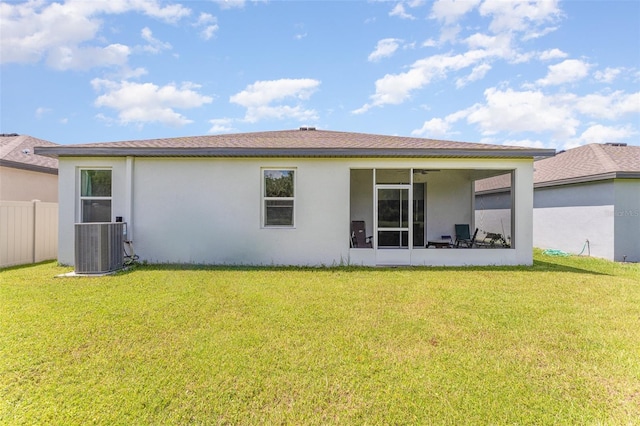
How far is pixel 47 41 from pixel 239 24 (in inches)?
241

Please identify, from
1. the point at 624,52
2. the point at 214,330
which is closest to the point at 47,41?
the point at 214,330

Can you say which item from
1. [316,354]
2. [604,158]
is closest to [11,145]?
[316,354]

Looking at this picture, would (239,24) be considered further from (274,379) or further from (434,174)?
(274,379)

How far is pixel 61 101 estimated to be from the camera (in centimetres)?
1134

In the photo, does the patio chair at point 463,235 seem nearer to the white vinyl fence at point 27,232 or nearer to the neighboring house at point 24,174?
the white vinyl fence at point 27,232

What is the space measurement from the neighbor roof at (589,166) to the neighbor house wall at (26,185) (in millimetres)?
19953

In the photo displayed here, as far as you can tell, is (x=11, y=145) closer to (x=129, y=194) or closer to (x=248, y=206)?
(x=129, y=194)

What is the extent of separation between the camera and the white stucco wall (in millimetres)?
8648

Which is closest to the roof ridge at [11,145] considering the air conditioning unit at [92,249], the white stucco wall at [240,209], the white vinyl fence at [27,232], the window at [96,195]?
the white vinyl fence at [27,232]

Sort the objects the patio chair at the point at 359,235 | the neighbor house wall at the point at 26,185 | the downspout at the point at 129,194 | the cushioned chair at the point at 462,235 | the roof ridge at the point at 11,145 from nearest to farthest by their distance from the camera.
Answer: the downspout at the point at 129,194 < the patio chair at the point at 359,235 < the neighbor house wall at the point at 26,185 < the cushioned chair at the point at 462,235 < the roof ridge at the point at 11,145

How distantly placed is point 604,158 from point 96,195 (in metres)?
17.3

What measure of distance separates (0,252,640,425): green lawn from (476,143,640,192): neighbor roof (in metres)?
6.34

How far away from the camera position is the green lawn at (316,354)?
2.54 m

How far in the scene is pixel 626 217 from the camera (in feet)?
34.2
